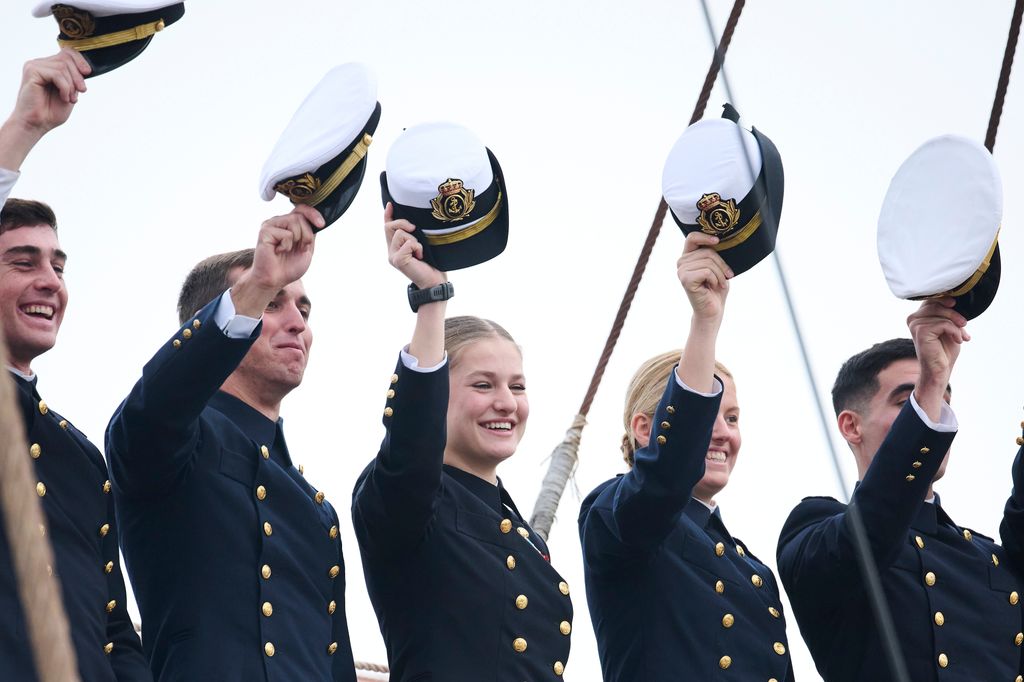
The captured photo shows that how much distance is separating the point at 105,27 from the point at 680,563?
6.43 ft

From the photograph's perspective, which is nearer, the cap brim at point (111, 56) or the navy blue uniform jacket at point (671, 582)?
the cap brim at point (111, 56)

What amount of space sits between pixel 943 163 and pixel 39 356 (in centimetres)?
237

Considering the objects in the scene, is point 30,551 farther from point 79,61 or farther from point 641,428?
point 641,428

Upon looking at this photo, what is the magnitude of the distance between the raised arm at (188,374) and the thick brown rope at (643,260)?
98.6 inches

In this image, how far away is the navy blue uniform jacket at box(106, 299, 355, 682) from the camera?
139 inches

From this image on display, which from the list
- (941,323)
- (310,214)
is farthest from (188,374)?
(941,323)

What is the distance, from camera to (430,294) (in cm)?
388

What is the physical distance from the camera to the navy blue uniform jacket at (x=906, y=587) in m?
4.37

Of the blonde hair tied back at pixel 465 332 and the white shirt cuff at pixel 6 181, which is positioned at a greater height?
the blonde hair tied back at pixel 465 332

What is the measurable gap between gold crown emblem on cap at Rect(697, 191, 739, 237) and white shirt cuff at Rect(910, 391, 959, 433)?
0.72m

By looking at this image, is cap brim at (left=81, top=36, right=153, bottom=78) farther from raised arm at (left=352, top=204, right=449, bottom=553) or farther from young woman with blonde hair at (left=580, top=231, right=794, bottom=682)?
young woman with blonde hair at (left=580, top=231, right=794, bottom=682)

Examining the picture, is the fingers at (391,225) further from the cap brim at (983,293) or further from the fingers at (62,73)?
the cap brim at (983,293)

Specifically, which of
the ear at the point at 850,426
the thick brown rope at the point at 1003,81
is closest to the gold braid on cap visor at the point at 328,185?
the ear at the point at 850,426

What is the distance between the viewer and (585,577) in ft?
14.6
